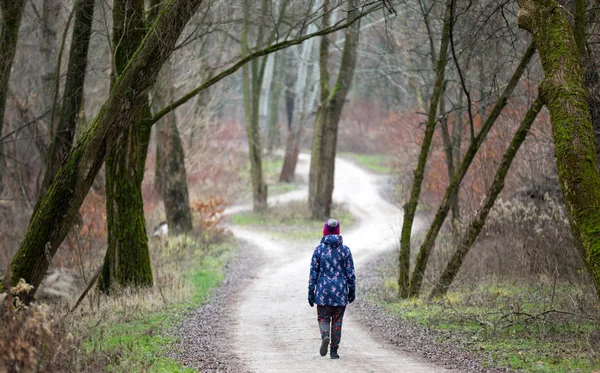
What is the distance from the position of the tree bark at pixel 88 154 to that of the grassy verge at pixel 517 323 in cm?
516

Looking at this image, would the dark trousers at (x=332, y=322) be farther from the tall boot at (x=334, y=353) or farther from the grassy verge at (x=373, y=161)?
the grassy verge at (x=373, y=161)

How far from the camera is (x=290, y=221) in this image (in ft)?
90.3

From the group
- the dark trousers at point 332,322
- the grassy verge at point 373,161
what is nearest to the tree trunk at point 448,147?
the dark trousers at point 332,322

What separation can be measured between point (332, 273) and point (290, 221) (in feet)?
60.1

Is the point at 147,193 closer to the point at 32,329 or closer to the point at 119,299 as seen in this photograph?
the point at 119,299

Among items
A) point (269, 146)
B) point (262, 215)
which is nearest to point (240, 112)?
point (269, 146)

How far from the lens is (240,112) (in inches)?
2820

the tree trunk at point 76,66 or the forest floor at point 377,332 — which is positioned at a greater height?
the tree trunk at point 76,66

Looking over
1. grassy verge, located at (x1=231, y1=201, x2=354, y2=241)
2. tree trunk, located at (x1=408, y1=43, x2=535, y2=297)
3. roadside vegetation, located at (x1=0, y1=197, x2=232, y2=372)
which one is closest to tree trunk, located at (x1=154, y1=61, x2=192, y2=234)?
roadside vegetation, located at (x1=0, y1=197, x2=232, y2=372)

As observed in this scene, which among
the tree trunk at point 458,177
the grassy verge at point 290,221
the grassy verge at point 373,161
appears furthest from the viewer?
the grassy verge at point 373,161

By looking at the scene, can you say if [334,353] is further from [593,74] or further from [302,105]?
[302,105]

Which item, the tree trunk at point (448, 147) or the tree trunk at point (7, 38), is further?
the tree trunk at point (448, 147)

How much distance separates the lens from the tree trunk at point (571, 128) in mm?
6996

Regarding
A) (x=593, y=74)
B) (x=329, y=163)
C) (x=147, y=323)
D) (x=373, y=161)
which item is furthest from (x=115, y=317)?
(x=373, y=161)
